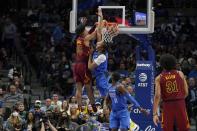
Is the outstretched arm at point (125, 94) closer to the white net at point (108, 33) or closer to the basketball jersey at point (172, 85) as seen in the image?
the white net at point (108, 33)

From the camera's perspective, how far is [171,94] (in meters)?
12.4

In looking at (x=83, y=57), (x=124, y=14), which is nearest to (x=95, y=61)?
(x=83, y=57)

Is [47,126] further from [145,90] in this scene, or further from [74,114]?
[145,90]

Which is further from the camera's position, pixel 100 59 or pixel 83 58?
pixel 83 58

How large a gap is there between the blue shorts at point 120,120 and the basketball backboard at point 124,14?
2222 millimetres

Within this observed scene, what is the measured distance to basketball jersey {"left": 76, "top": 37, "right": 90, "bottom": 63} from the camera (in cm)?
1423

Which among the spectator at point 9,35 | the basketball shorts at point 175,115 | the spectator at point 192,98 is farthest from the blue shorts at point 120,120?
the spectator at point 9,35

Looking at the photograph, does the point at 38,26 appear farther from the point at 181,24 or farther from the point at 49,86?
the point at 181,24

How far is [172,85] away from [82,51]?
2.67 metres

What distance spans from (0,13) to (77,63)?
15170 mm

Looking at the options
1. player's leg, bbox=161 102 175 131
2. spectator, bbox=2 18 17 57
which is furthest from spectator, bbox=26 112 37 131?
spectator, bbox=2 18 17 57

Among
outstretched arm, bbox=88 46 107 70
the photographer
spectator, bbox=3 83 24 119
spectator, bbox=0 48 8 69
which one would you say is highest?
outstretched arm, bbox=88 46 107 70

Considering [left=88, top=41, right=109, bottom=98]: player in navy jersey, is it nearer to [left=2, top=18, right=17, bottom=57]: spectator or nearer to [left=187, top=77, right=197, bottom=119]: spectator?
[left=187, top=77, right=197, bottom=119]: spectator

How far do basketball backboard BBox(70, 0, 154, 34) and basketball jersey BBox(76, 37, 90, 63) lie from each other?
8.56 feet
